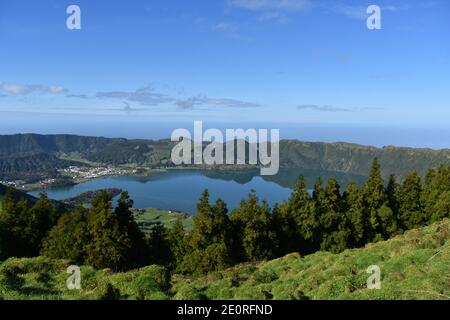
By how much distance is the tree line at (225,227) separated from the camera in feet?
101

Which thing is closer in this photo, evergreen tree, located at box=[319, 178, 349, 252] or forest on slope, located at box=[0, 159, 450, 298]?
forest on slope, located at box=[0, 159, 450, 298]

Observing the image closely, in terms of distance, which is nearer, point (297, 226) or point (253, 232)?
point (253, 232)

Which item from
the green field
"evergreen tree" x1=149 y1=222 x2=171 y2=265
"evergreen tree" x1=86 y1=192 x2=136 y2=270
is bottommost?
the green field

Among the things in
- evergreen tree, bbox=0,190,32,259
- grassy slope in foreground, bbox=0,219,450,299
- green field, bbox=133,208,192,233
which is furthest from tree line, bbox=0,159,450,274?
green field, bbox=133,208,192,233

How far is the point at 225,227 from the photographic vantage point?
113 ft

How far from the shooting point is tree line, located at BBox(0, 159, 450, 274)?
101 feet

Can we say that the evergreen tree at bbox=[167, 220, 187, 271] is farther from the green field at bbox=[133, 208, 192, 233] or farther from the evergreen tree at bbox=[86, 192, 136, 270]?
the green field at bbox=[133, 208, 192, 233]

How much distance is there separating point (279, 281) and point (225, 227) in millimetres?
15997

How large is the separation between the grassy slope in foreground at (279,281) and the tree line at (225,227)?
8.23 meters

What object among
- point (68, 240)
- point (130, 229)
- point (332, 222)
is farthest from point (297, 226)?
point (68, 240)

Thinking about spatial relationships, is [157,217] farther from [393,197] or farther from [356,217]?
[356,217]

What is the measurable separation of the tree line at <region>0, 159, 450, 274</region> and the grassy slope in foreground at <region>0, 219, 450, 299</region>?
27.0ft
